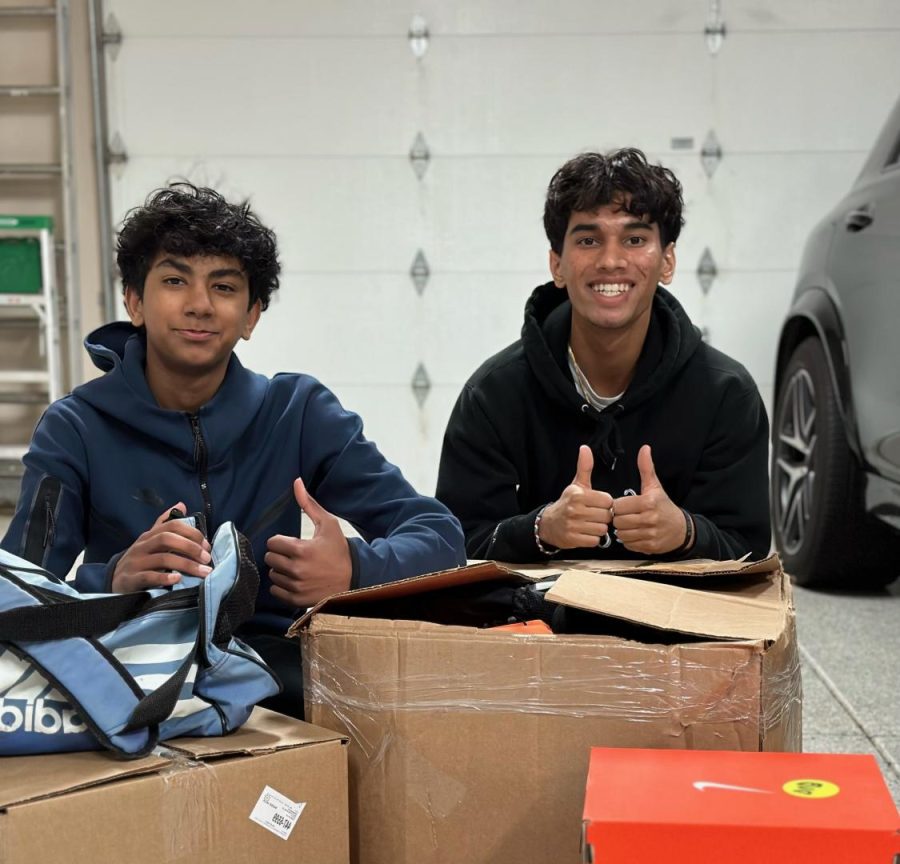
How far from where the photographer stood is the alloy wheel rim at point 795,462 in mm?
4383

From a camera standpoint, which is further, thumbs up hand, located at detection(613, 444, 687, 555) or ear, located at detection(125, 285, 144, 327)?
ear, located at detection(125, 285, 144, 327)

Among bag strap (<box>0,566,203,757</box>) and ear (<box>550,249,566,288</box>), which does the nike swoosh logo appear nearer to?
bag strap (<box>0,566,203,757</box>)

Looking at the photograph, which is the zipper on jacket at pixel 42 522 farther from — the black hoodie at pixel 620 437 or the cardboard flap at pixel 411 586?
the black hoodie at pixel 620 437

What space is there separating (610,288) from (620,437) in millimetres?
293

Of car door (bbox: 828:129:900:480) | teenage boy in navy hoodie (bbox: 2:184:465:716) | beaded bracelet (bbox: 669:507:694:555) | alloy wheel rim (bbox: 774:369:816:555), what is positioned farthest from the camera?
alloy wheel rim (bbox: 774:369:816:555)

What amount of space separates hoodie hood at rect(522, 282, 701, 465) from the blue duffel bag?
1.01 meters

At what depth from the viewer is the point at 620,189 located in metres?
2.57

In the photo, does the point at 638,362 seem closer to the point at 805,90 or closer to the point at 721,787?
the point at 721,787

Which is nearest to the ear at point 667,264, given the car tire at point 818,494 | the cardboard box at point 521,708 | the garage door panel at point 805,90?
the cardboard box at point 521,708

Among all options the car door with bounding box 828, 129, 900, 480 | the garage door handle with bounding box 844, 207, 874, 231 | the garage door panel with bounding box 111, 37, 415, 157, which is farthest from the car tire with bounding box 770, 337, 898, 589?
the garage door panel with bounding box 111, 37, 415, 157

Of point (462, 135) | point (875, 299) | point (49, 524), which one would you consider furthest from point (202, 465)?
point (462, 135)

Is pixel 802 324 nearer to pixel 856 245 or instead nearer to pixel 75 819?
pixel 856 245

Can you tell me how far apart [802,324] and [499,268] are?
2.23 metres

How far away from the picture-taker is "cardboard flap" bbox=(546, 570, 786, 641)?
5.24 ft
